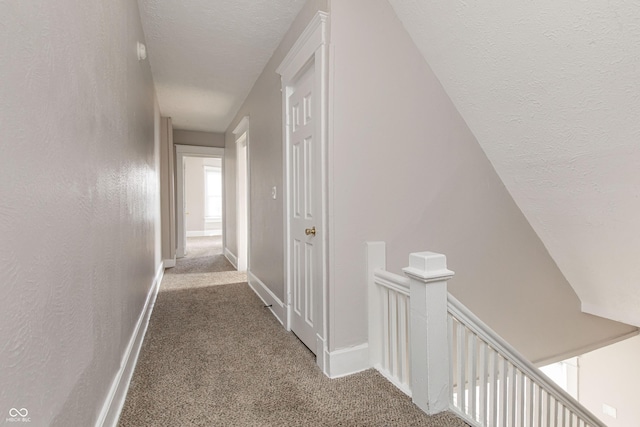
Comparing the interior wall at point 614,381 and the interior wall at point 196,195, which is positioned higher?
the interior wall at point 196,195

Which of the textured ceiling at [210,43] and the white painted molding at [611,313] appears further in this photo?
the white painted molding at [611,313]

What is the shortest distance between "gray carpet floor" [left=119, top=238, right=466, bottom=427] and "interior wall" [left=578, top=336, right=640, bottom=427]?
375 cm

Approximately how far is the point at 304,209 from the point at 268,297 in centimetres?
127

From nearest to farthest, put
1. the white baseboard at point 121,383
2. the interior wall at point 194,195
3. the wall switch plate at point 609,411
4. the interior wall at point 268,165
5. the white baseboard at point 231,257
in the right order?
the white baseboard at point 121,383 → the interior wall at point 268,165 → the wall switch plate at point 609,411 → the white baseboard at point 231,257 → the interior wall at point 194,195

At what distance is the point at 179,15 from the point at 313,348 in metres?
2.56

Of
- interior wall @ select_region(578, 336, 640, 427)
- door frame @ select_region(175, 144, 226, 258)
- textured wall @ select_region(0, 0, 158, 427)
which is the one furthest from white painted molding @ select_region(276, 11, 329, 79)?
interior wall @ select_region(578, 336, 640, 427)

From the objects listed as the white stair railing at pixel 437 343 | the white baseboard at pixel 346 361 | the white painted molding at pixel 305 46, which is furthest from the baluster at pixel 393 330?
the white painted molding at pixel 305 46

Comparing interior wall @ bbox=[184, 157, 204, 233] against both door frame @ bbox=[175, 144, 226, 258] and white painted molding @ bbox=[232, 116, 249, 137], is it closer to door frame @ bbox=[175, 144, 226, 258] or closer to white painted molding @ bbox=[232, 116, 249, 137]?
door frame @ bbox=[175, 144, 226, 258]

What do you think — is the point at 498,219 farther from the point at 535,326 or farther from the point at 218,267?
the point at 218,267

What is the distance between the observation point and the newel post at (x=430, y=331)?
1502 mm

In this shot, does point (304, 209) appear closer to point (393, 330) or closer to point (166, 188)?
point (393, 330)

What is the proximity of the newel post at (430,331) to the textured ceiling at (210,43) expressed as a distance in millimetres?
1933

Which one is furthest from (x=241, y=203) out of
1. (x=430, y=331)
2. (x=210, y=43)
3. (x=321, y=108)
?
(x=430, y=331)

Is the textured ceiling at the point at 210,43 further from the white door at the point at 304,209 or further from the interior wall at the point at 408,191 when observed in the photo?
the interior wall at the point at 408,191
